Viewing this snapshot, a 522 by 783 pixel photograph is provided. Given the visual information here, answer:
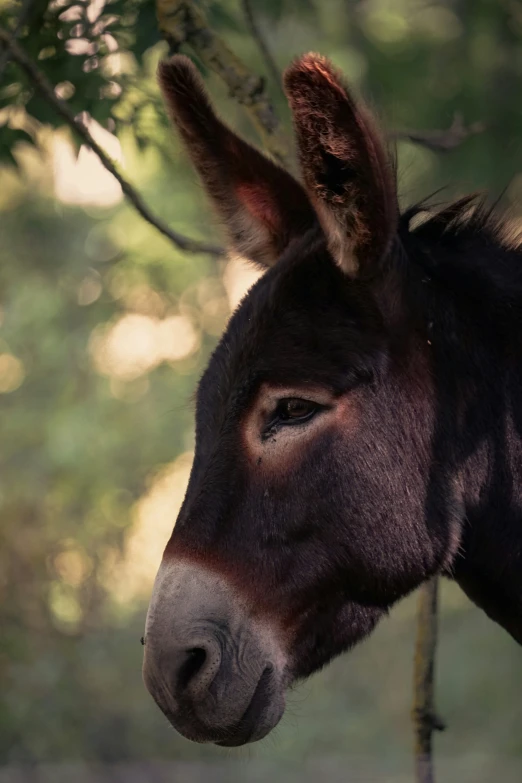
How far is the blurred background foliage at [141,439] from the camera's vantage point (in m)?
7.44

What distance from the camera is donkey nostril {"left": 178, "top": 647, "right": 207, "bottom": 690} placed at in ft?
6.48

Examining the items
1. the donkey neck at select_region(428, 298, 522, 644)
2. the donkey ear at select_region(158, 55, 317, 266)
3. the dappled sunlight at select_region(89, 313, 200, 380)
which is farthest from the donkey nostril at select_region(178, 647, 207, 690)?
the dappled sunlight at select_region(89, 313, 200, 380)

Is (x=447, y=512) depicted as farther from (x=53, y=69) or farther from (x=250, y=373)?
(x=53, y=69)

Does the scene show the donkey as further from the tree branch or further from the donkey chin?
the tree branch

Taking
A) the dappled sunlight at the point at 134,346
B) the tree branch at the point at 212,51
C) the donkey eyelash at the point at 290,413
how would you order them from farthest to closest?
the dappled sunlight at the point at 134,346
the tree branch at the point at 212,51
the donkey eyelash at the point at 290,413

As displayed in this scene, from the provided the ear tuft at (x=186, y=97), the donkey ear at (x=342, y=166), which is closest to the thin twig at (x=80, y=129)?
the ear tuft at (x=186, y=97)

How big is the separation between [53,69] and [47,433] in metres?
9.31

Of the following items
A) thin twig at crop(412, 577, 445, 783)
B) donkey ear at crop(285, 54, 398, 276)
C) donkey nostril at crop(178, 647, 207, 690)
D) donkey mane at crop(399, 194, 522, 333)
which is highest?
donkey ear at crop(285, 54, 398, 276)

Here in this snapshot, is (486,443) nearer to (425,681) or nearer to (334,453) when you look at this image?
(334,453)

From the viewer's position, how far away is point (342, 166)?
2.09 meters

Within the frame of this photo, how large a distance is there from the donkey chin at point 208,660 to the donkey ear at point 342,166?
795 mm

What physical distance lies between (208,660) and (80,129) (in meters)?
1.83

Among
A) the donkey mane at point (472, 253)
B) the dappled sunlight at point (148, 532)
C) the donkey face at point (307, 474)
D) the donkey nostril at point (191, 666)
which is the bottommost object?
the dappled sunlight at point (148, 532)

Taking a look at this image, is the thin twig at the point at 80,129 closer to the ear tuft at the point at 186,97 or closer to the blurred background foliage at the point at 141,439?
the ear tuft at the point at 186,97
